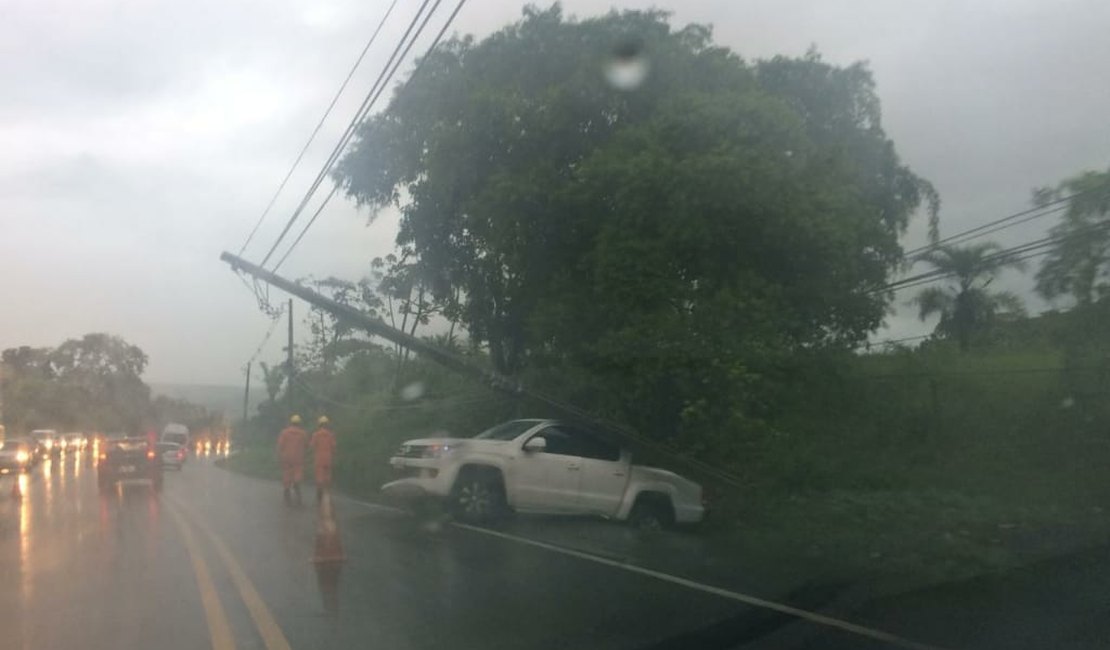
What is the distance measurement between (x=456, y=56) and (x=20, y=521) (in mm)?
13540

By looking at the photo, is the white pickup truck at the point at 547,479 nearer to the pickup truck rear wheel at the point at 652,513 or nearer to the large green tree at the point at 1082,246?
the pickup truck rear wheel at the point at 652,513

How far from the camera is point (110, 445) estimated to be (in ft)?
103

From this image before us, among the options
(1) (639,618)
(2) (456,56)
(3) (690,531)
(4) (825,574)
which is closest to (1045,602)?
(4) (825,574)

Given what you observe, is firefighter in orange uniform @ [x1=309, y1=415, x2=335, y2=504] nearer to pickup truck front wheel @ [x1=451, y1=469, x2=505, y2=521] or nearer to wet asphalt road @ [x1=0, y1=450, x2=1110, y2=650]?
wet asphalt road @ [x1=0, y1=450, x2=1110, y2=650]

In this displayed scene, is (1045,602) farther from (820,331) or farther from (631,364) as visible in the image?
(820,331)

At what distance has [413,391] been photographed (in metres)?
39.4

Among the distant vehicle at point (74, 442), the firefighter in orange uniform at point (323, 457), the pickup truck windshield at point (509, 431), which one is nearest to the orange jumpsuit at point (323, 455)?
the firefighter in orange uniform at point (323, 457)

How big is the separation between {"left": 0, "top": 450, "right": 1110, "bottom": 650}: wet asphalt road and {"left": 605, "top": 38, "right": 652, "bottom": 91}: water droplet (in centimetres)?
955

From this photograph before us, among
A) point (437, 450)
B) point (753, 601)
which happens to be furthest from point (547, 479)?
point (753, 601)

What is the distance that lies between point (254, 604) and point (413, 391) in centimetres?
2891

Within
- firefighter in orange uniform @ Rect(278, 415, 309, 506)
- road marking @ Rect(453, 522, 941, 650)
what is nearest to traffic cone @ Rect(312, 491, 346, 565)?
road marking @ Rect(453, 522, 941, 650)

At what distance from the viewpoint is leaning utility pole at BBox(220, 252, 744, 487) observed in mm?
19297

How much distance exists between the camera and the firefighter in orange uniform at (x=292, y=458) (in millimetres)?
23953

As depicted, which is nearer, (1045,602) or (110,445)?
(1045,602)
